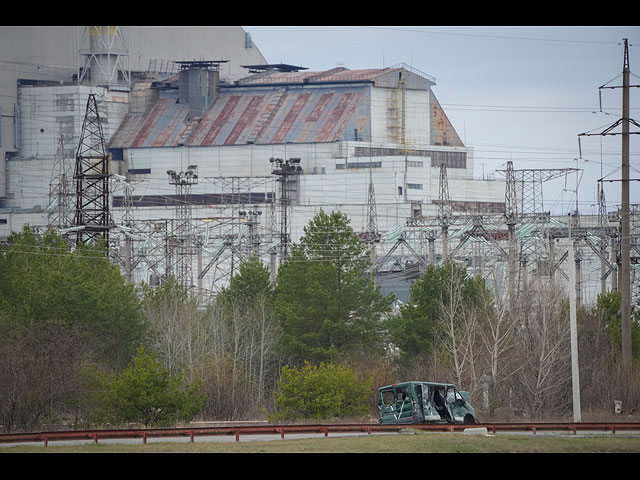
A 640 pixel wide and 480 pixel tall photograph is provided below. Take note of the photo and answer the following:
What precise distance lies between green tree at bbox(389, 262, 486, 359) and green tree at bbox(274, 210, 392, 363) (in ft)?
5.02

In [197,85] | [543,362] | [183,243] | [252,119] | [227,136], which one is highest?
[197,85]

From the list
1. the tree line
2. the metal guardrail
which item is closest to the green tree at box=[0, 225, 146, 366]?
the tree line

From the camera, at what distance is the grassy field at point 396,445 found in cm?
2127

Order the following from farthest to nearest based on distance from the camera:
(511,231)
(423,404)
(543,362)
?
(511,231)
(543,362)
(423,404)

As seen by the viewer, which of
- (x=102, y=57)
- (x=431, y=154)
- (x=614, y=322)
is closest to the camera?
(x=614, y=322)

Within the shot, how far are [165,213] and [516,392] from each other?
273 feet

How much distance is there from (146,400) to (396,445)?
348 inches

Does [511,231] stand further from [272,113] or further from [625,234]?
[272,113]

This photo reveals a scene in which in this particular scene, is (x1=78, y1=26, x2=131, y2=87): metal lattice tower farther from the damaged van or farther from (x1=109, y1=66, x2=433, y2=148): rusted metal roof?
the damaged van

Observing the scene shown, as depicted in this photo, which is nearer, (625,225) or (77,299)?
(625,225)

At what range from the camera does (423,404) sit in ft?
89.7

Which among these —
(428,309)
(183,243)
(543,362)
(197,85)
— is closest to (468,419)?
(543,362)

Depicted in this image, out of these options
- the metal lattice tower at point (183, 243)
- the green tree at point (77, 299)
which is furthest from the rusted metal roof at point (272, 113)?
the green tree at point (77, 299)

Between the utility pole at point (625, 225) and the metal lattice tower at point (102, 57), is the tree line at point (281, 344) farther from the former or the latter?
the metal lattice tower at point (102, 57)
